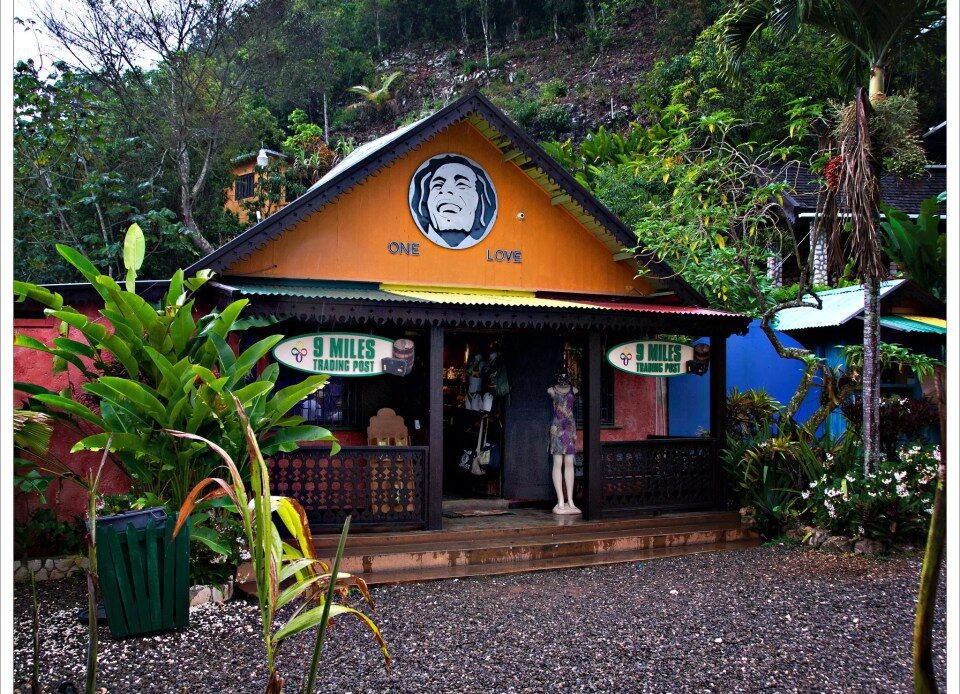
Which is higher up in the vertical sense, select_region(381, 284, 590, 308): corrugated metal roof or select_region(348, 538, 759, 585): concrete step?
select_region(381, 284, 590, 308): corrugated metal roof

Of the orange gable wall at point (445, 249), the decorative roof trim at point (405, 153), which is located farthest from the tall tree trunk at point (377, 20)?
the decorative roof trim at point (405, 153)

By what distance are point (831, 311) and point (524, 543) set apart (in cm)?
714

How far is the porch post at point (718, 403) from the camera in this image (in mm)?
11125

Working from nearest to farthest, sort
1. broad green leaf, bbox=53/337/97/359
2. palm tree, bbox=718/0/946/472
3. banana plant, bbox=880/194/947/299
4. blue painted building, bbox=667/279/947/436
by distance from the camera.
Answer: broad green leaf, bbox=53/337/97/359, palm tree, bbox=718/0/946/472, blue painted building, bbox=667/279/947/436, banana plant, bbox=880/194/947/299

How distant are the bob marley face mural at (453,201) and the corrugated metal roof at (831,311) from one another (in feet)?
15.8

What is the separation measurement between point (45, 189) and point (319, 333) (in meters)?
15.4

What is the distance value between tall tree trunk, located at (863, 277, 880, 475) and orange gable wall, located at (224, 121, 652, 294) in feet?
11.1

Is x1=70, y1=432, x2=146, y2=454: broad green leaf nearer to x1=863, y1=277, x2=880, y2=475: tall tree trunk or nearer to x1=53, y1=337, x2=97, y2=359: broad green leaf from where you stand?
x1=53, y1=337, x2=97, y2=359: broad green leaf

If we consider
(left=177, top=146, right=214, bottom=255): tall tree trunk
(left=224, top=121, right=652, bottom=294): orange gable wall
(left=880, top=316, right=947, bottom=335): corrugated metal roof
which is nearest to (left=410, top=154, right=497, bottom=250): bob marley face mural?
(left=224, top=121, right=652, bottom=294): orange gable wall

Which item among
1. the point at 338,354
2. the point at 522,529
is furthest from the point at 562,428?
the point at 338,354

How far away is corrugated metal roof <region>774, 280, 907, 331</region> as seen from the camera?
13.1 metres

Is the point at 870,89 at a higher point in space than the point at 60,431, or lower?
higher

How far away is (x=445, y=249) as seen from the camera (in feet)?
36.3

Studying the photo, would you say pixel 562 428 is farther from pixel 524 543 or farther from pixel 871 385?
pixel 871 385
